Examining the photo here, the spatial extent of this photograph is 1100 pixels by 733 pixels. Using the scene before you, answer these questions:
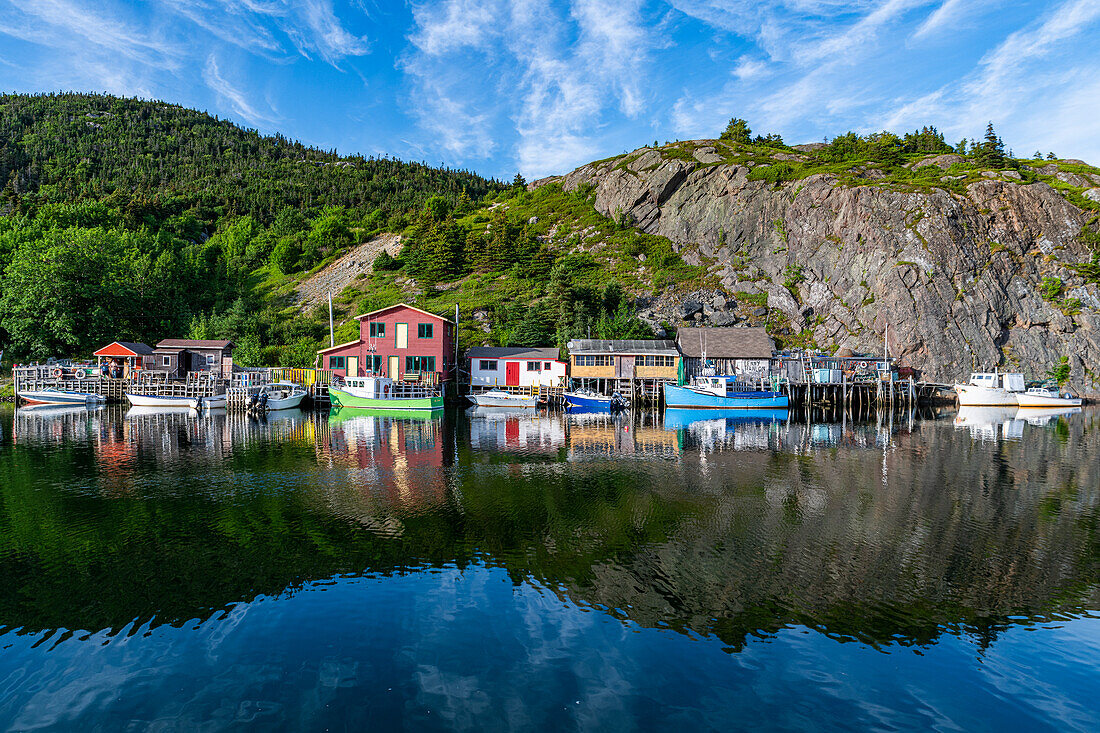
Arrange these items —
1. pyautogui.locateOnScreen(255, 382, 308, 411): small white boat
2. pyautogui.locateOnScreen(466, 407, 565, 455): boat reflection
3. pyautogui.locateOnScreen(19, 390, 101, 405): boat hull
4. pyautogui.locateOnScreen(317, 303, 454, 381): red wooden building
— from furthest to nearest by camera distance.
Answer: pyautogui.locateOnScreen(317, 303, 454, 381): red wooden building, pyautogui.locateOnScreen(19, 390, 101, 405): boat hull, pyautogui.locateOnScreen(255, 382, 308, 411): small white boat, pyautogui.locateOnScreen(466, 407, 565, 455): boat reflection

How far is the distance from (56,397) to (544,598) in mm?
60815

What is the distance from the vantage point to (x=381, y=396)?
50.7 meters

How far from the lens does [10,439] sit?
32.1 meters

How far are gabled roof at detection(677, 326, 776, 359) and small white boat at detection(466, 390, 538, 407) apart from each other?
1752 centimetres

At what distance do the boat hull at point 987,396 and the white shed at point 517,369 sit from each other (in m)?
40.7

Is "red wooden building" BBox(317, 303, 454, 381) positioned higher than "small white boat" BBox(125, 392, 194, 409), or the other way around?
"red wooden building" BBox(317, 303, 454, 381)

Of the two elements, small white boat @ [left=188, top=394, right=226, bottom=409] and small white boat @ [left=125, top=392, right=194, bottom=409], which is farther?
small white boat @ [left=125, top=392, right=194, bottom=409]

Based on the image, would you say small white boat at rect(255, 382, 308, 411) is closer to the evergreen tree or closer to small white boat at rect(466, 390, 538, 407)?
small white boat at rect(466, 390, 538, 407)

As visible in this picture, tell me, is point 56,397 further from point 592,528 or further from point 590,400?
point 592,528

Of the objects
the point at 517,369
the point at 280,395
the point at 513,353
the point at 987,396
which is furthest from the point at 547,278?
the point at 987,396

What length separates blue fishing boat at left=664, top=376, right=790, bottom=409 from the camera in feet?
172

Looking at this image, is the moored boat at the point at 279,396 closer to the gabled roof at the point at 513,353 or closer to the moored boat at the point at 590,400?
the gabled roof at the point at 513,353

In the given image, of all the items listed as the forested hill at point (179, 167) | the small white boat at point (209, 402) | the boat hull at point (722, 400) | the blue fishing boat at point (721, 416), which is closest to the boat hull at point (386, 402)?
the small white boat at point (209, 402)

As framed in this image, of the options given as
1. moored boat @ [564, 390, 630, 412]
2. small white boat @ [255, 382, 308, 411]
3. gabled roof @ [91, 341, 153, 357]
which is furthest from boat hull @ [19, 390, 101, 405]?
moored boat @ [564, 390, 630, 412]
